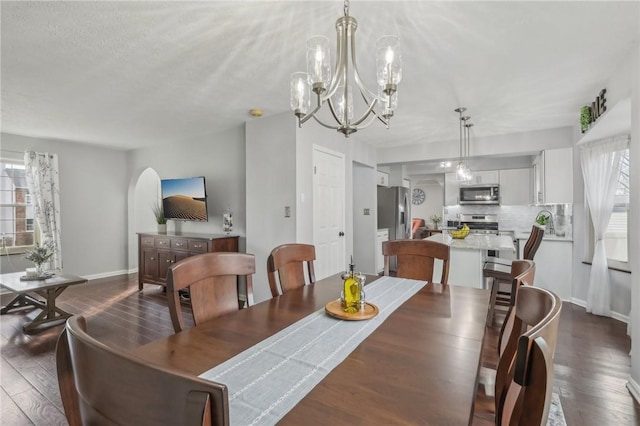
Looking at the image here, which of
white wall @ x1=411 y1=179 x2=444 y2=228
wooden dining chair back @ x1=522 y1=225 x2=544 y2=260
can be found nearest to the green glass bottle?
wooden dining chair back @ x1=522 y1=225 x2=544 y2=260

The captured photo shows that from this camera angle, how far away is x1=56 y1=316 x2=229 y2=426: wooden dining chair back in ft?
1.19

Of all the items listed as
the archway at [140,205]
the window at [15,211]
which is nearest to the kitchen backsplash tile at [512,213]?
the archway at [140,205]

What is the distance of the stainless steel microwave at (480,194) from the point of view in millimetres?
6203

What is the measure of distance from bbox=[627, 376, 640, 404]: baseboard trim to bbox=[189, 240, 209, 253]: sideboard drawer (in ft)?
13.7

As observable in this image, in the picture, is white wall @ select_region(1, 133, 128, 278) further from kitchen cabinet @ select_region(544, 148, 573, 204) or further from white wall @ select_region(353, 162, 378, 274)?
kitchen cabinet @ select_region(544, 148, 573, 204)

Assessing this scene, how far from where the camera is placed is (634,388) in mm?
2107

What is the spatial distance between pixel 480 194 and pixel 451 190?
2.06 feet

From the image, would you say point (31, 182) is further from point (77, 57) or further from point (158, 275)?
point (77, 57)

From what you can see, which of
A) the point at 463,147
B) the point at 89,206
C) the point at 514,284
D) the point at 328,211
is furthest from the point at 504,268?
the point at 89,206

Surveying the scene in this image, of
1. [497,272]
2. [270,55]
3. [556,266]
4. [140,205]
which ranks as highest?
[270,55]

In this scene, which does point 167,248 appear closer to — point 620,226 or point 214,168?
point 214,168

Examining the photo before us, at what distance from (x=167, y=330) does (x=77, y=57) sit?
2564 millimetres

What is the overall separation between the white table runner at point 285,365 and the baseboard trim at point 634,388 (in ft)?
6.73

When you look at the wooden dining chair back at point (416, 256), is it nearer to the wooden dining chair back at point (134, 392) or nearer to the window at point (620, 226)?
the wooden dining chair back at point (134, 392)
